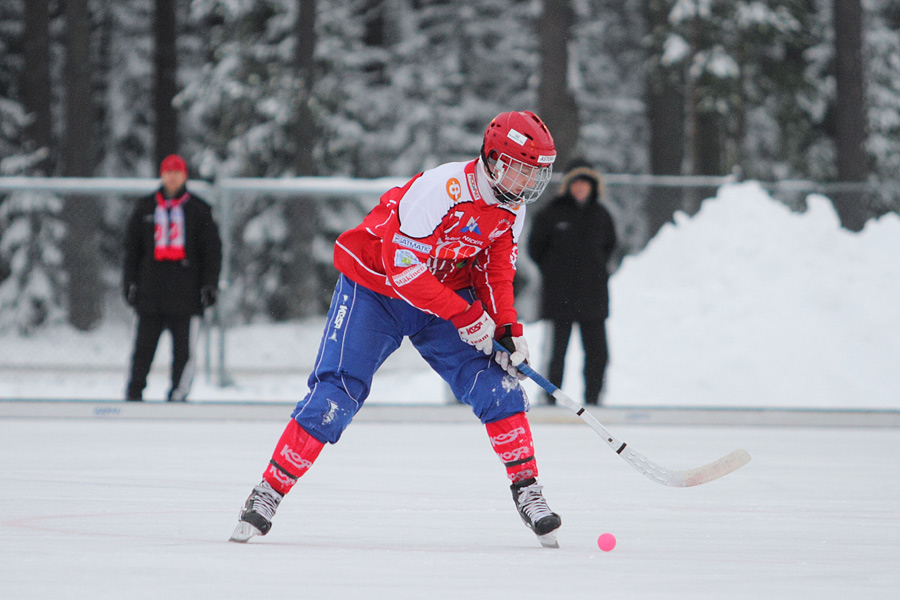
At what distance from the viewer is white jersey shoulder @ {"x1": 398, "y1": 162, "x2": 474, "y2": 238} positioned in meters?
3.58

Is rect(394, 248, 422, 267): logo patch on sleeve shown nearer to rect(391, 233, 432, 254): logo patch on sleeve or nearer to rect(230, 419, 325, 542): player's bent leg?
rect(391, 233, 432, 254): logo patch on sleeve

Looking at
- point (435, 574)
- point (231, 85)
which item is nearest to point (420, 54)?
point (231, 85)

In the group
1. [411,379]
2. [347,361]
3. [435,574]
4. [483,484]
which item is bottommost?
[411,379]

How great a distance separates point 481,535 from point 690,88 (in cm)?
1406

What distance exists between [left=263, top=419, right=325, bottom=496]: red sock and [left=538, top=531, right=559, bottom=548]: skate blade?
2.38ft

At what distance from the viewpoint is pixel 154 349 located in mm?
7484

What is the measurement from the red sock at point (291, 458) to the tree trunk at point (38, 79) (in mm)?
15907

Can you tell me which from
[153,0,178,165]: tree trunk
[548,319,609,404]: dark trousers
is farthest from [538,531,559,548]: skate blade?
[153,0,178,165]: tree trunk

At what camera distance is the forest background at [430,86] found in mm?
15898

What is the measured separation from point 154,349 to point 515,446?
4296 millimetres

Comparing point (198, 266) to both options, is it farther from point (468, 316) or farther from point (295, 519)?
point (468, 316)

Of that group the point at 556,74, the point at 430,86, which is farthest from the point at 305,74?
the point at 556,74

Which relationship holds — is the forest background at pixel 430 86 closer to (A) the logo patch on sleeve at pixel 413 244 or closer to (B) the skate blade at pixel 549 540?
(A) the logo patch on sleeve at pixel 413 244

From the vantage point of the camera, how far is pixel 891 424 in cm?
758
